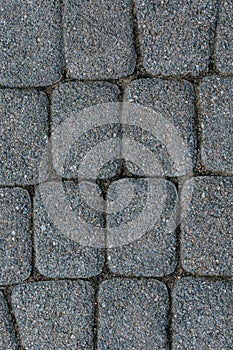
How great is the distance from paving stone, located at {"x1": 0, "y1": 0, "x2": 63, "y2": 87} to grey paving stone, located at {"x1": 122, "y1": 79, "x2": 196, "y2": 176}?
0.91 feet

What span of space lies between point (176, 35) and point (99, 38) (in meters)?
0.24

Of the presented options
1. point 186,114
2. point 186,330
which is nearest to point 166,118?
point 186,114

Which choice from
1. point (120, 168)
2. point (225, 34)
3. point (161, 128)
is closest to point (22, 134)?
point (120, 168)

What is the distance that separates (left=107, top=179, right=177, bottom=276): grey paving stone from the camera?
1687 millimetres

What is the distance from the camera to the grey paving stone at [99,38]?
1682 millimetres

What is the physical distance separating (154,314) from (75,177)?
499mm

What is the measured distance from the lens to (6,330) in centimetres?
173

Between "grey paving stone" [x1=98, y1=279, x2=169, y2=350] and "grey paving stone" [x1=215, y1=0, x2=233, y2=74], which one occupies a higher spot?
"grey paving stone" [x1=215, y1=0, x2=233, y2=74]

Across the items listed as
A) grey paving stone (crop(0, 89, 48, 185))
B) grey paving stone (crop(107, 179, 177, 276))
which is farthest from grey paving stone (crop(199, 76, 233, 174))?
grey paving stone (crop(0, 89, 48, 185))

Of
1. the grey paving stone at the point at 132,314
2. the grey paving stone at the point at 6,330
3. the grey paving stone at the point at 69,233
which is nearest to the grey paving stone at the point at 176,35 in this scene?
the grey paving stone at the point at 69,233

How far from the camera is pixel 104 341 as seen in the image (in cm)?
171

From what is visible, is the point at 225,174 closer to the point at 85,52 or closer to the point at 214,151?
the point at 214,151

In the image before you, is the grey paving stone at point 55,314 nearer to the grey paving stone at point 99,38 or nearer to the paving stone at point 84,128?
the paving stone at point 84,128

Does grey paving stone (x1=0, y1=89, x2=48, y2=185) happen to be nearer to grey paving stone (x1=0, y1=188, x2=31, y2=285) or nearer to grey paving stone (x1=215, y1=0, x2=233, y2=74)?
grey paving stone (x1=0, y1=188, x2=31, y2=285)
